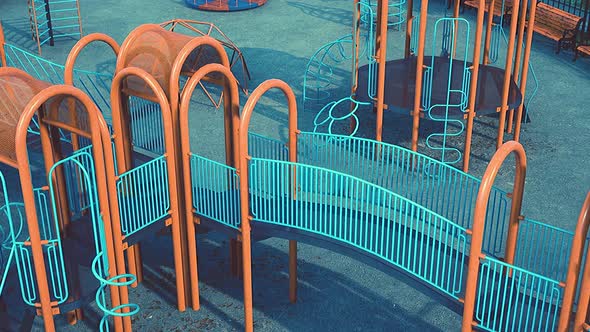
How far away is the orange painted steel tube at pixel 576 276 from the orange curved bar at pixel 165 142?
20.1 ft

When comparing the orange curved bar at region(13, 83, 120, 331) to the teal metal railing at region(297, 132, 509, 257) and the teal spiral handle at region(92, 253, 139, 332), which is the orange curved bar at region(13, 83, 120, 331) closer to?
the teal spiral handle at region(92, 253, 139, 332)

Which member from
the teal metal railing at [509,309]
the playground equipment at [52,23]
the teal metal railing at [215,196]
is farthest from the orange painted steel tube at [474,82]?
the playground equipment at [52,23]

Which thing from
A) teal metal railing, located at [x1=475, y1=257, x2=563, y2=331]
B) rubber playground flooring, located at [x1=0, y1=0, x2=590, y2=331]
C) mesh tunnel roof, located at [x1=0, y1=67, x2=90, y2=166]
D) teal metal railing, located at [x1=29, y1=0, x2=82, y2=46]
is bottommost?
rubber playground flooring, located at [x1=0, y1=0, x2=590, y2=331]

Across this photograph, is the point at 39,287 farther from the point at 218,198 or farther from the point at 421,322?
the point at 421,322

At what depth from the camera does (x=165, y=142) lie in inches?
507

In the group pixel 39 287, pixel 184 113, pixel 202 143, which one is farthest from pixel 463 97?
pixel 39 287

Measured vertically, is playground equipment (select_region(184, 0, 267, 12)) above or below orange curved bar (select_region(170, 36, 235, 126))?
below

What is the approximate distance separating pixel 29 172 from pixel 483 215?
5.93m

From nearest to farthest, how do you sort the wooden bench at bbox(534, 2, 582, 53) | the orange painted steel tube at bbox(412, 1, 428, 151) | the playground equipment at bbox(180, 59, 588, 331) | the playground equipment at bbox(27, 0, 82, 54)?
the playground equipment at bbox(180, 59, 588, 331)
the orange painted steel tube at bbox(412, 1, 428, 151)
the wooden bench at bbox(534, 2, 582, 53)
the playground equipment at bbox(27, 0, 82, 54)

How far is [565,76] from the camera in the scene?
23.5 metres

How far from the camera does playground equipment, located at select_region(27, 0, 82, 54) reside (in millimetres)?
26328

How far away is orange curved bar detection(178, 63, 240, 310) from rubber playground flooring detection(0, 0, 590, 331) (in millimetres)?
990

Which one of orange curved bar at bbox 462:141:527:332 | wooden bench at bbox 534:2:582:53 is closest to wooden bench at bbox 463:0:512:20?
wooden bench at bbox 534:2:582:53

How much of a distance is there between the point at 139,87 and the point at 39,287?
3.63 metres
